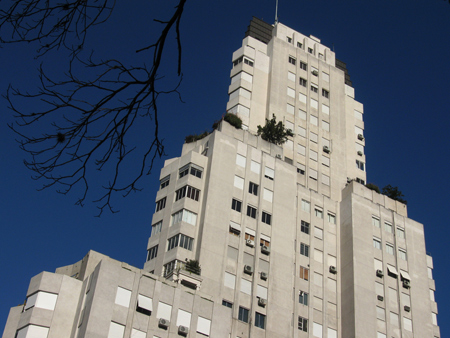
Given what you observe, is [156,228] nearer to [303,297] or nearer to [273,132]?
[303,297]

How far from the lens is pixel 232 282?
5312 centimetres

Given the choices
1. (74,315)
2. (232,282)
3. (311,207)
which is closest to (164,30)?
(74,315)

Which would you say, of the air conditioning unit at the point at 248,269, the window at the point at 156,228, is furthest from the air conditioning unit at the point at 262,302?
the window at the point at 156,228

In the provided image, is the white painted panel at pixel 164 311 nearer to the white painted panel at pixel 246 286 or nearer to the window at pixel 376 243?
the white painted panel at pixel 246 286

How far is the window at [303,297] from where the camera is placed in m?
57.7

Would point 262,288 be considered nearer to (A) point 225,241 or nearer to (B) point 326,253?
(A) point 225,241

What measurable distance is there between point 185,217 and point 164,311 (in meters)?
11.8

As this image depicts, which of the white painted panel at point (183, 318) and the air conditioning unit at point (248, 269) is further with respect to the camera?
the air conditioning unit at point (248, 269)

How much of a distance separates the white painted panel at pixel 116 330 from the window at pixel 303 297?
19845 millimetres

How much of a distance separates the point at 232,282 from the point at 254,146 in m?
15.4

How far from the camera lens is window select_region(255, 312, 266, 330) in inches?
2034

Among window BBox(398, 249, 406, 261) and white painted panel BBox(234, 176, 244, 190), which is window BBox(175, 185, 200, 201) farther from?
window BBox(398, 249, 406, 261)

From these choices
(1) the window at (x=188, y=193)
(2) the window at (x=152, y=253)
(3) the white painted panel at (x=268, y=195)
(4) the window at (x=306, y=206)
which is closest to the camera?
(2) the window at (x=152, y=253)

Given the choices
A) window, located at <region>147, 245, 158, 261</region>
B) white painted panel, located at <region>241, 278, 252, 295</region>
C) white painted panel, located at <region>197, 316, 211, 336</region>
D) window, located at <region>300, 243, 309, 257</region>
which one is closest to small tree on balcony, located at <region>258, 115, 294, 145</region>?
window, located at <region>300, 243, 309, 257</region>
